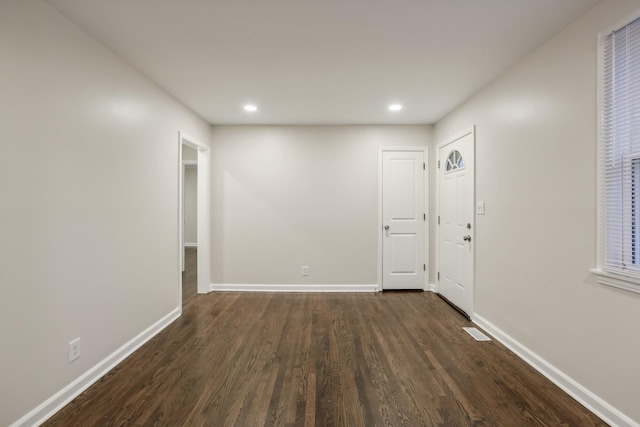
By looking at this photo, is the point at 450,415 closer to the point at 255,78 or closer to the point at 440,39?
the point at 440,39

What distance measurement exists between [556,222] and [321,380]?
6.65 ft

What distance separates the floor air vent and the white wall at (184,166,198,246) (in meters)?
7.69

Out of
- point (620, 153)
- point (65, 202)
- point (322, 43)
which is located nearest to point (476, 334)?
point (620, 153)

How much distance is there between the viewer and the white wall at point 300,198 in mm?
4156

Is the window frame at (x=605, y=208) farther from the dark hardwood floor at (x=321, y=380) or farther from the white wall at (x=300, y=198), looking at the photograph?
the white wall at (x=300, y=198)

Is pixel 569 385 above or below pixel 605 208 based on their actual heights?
below

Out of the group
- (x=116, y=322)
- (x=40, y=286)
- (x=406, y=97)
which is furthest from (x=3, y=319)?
(x=406, y=97)

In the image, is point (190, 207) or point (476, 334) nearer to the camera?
point (476, 334)

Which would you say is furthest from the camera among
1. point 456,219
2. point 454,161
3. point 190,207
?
point 190,207

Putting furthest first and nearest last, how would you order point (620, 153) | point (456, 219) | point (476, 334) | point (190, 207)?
1. point (190, 207)
2. point (456, 219)
3. point (476, 334)
4. point (620, 153)

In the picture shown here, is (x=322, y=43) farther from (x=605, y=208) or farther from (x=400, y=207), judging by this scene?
(x=400, y=207)

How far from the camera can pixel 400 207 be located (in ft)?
13.6

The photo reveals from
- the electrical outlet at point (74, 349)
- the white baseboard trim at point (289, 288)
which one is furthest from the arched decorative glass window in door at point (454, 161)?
the electrical outlet at point (74, 349)

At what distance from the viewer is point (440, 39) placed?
2062 mm
